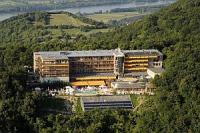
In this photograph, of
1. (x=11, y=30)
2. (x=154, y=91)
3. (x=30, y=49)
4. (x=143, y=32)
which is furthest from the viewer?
(x=11, y=30)

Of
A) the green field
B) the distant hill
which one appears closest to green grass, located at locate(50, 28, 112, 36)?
the green field

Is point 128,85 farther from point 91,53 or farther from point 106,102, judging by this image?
point 91,53

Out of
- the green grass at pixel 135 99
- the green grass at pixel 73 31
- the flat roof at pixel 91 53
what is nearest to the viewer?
the green grass at pixel 135 99

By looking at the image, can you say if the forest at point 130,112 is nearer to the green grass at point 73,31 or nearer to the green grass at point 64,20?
the green grass at point 73,31

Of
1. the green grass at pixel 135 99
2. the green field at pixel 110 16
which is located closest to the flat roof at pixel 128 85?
the green grass at pixel 135 99

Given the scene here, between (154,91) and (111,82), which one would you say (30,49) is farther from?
(154,91)

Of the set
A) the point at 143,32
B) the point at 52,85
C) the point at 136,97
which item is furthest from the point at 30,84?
the point at 143,32

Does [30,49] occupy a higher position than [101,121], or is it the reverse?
[30,49]
